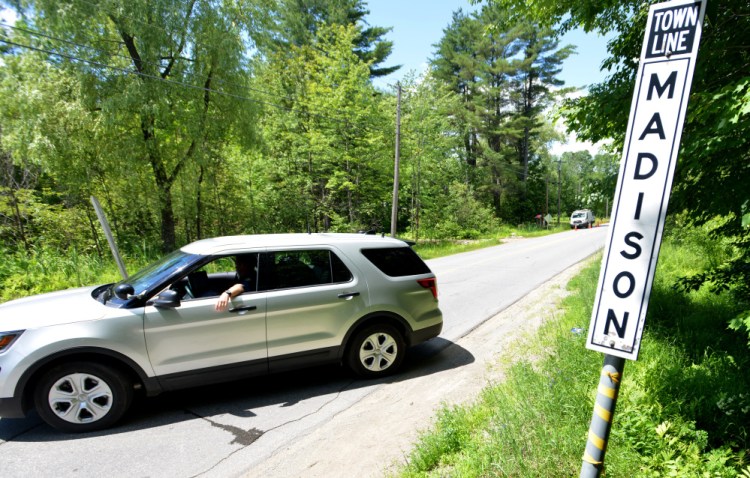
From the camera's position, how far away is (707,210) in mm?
4004

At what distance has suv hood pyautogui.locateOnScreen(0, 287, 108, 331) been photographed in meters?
3.35

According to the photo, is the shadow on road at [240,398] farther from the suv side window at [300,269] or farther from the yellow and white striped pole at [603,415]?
the yellow and white striped pole at [603,415]

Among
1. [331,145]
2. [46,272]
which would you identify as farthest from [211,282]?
[331,145]

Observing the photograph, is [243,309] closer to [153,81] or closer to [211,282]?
[211,282]

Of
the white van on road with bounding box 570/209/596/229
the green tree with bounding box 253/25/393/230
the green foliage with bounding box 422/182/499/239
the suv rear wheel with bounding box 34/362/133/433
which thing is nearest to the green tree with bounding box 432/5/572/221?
the white van on road with bounding box 570/209/596/229

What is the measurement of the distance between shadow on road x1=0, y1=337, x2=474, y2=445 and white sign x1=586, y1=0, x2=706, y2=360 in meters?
3.10

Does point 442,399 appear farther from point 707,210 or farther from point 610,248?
point 707,210

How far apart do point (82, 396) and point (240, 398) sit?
4.56 feet

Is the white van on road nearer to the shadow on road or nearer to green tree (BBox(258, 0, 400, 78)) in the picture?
green tree (BBox(258, 0, 400, 78))

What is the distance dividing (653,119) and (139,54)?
14.8 meters

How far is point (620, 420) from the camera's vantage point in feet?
9.48

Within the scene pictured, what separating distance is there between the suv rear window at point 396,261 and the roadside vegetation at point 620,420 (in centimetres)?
170

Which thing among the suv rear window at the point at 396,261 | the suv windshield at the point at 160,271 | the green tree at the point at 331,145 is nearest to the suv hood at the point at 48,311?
the suv windshield at the point at 160,271

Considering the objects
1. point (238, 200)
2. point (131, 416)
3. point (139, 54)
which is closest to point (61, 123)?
point (139, 54)
